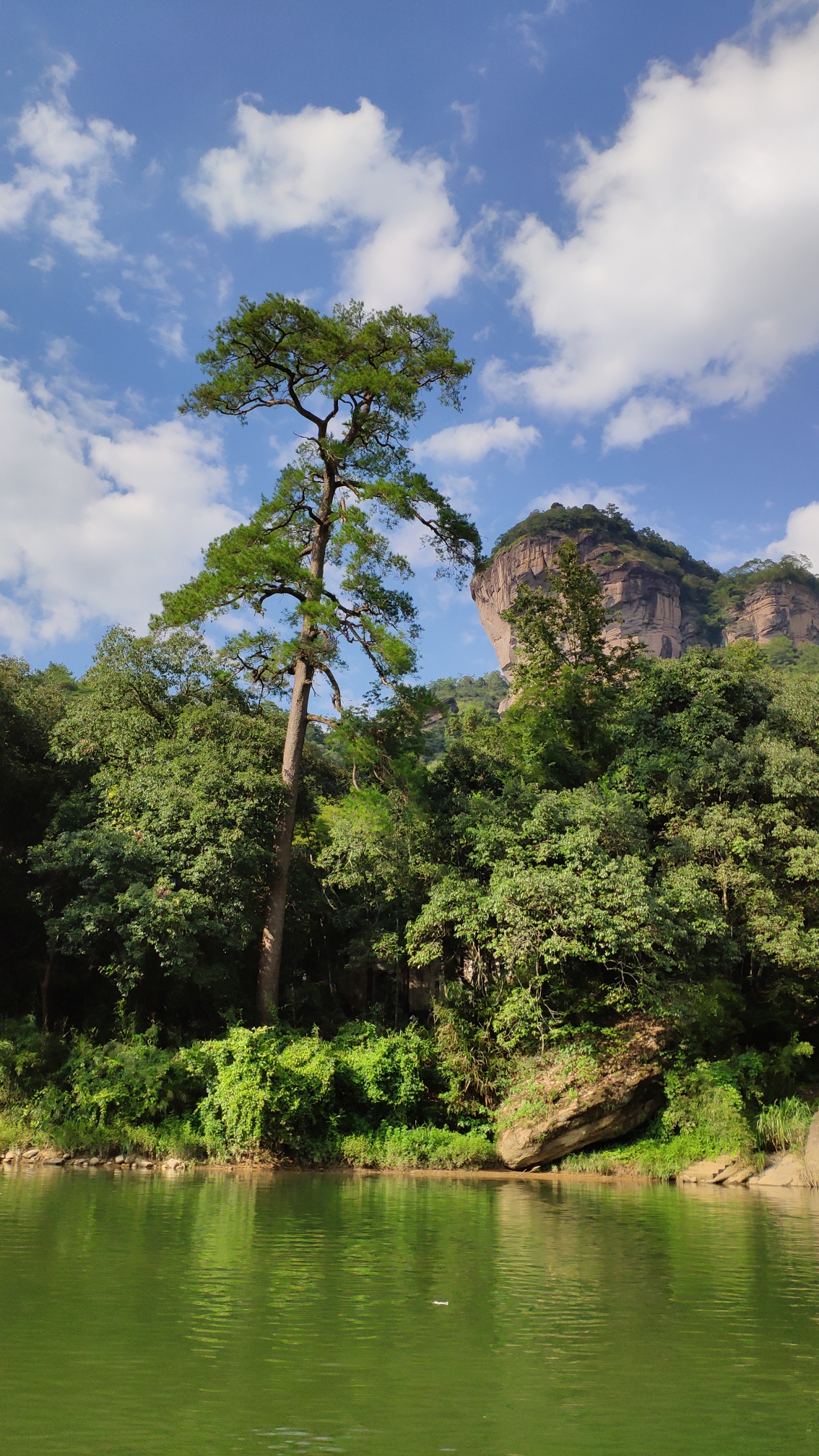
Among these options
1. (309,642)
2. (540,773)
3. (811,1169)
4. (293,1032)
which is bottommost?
(811,1169)

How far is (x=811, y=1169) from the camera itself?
17453 millimetres

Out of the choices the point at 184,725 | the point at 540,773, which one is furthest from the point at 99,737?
the point at 540,773

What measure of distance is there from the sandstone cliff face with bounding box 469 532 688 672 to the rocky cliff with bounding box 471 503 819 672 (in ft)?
0.27

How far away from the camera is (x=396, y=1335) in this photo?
6109 millimetres

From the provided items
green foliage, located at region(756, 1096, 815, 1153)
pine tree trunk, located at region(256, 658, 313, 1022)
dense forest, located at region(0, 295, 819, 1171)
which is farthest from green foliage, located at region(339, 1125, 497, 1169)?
green foliage, located at region(756, 1096, 815, 1153)

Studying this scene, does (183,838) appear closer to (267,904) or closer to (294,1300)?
(267,904)

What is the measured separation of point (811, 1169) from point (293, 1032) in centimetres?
1003

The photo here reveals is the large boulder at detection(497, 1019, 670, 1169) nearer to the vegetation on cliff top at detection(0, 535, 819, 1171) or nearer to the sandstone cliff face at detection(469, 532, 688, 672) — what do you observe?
the vegetation on cliff top at detection(0, 535, 819, 1171)

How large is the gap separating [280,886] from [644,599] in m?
76.5

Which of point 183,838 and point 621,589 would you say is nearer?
point 183,838

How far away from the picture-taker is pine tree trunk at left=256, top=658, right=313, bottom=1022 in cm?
2048

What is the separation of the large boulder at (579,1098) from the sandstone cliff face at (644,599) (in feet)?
233

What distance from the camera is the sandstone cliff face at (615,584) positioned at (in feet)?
291

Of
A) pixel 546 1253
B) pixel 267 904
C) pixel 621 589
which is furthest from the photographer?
pixel 621 589
